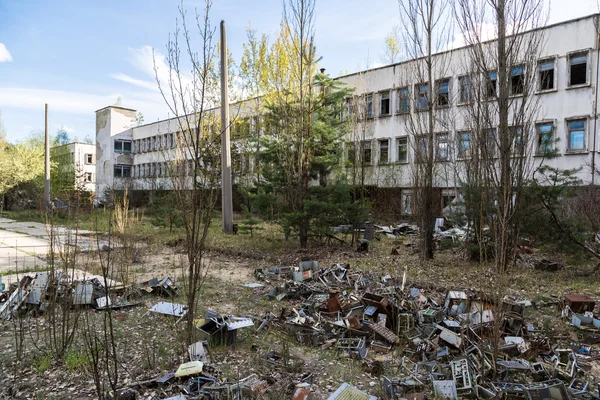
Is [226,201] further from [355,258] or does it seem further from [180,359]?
[180,359]

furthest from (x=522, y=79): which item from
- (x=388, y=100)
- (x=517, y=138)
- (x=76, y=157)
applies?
(x=76, y=157)

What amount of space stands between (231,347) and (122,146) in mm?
44331

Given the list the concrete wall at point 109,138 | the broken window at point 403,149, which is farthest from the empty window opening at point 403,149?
the concrete wall at point 109,138

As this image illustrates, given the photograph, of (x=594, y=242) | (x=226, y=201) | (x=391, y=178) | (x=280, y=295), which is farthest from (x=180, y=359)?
(x=391, y=178)

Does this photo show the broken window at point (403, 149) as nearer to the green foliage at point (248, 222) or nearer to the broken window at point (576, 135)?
the broken window at point (576, 135)

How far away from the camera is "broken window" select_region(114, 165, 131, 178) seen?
140 feet

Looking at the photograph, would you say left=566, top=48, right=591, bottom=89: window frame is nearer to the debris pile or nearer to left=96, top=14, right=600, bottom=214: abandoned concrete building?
left=96, top=14, right=600, bottom=214: abandoned concrete building

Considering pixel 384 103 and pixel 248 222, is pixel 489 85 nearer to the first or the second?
pixel 248 222

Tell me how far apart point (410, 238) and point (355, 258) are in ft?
17.7

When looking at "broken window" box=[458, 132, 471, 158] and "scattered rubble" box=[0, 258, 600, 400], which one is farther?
"broken window" box=[458, 132, 471, 158]

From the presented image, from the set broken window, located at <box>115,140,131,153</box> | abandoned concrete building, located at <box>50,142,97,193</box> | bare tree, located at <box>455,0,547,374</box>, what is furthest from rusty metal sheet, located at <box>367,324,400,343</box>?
broken window, located at <box>115,140,131,153</box>

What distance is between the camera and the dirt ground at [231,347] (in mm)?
3510

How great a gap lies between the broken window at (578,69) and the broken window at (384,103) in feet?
30.9

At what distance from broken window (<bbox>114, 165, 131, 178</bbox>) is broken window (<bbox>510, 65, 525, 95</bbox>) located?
139 feet
